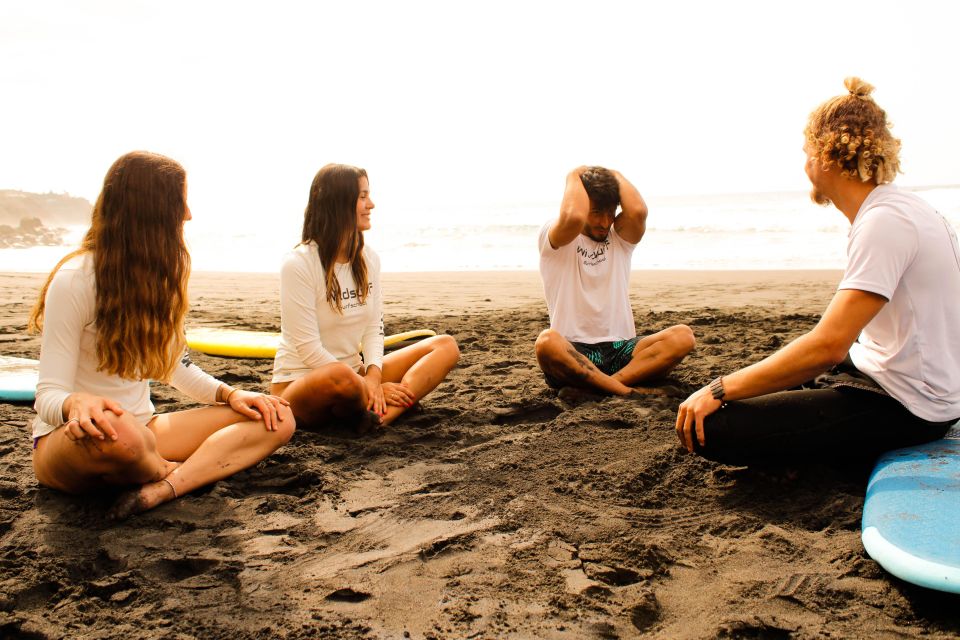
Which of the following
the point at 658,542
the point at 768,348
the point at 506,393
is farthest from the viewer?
the point at 768,348

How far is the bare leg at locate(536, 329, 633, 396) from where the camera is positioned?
439 cm

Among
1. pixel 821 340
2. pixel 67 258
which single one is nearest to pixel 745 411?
pixel 821 340

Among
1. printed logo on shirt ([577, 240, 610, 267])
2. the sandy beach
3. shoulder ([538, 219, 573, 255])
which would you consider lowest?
the sandy beach

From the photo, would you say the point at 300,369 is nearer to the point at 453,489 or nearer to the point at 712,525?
the point at 453,489

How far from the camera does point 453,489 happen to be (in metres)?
3.18

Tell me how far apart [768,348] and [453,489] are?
344 centimetres

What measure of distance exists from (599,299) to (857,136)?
6.55 feet

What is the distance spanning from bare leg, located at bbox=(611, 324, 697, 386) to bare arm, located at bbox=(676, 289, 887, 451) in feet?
5.07

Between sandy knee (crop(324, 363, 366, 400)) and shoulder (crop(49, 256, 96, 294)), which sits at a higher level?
shoulder (crop(49, 256, 96, 294))

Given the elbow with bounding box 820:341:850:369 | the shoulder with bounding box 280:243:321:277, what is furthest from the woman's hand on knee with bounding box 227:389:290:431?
the elbow with bounding box 820:341:850:369

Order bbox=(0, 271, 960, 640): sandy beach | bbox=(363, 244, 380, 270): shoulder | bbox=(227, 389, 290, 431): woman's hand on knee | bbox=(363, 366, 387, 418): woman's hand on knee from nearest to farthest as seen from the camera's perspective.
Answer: bbox=(0, 271, 960, 640): sandy beach, bbox=(227, 389, 290, 431): woman's hand on knee, bbox=(363, 366, 387, 418): woman's hand on knee, bbox=(363, 244, 380, 270): shoulder

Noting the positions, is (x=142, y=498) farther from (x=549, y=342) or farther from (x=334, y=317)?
(x=549, y=342)

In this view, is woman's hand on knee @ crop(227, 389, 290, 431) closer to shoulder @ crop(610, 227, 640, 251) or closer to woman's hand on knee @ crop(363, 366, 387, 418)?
woman's hand on knee @ crop(363, 366, 387, 418)

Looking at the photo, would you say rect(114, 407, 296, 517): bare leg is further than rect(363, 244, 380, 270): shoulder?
No
